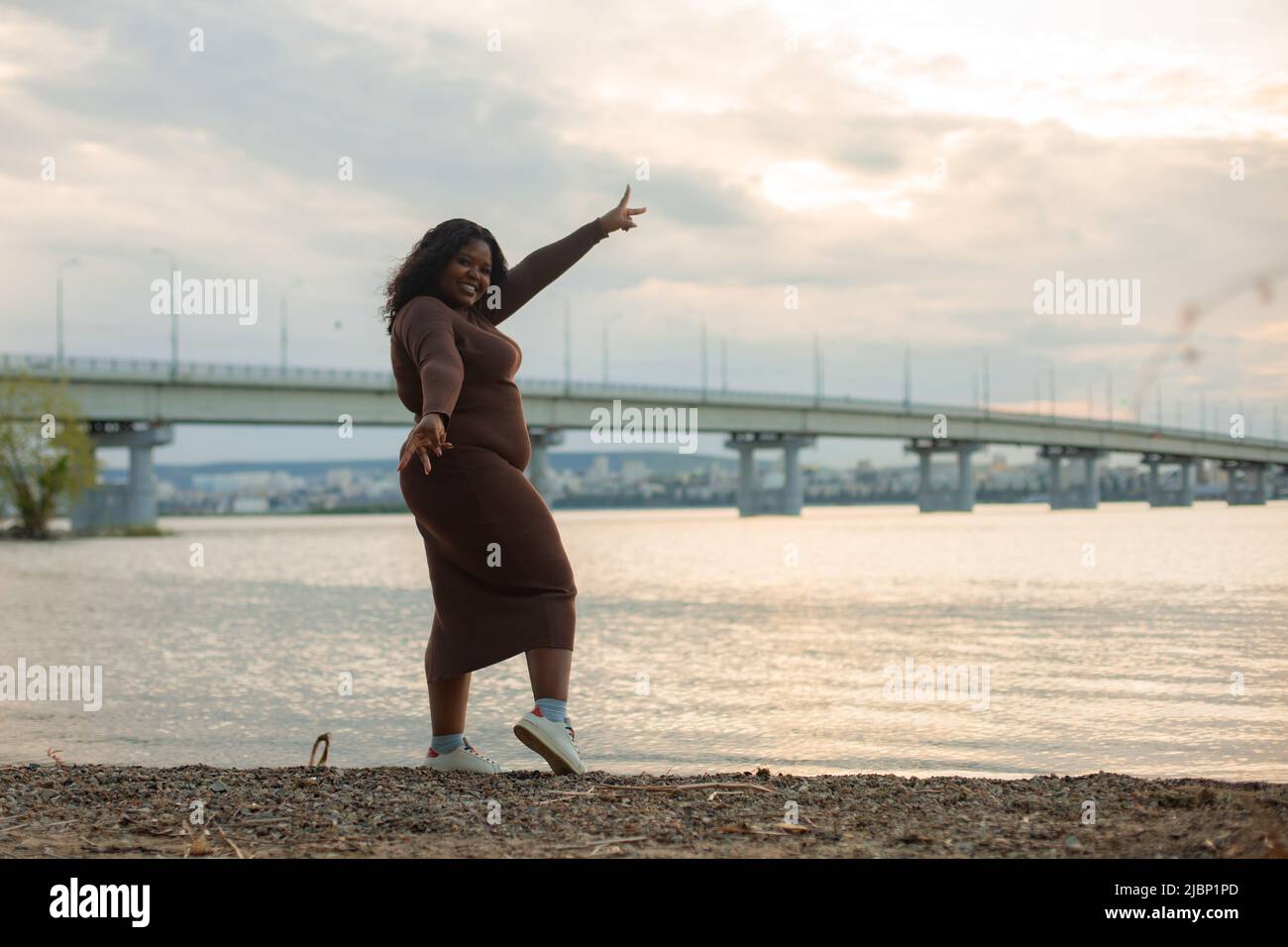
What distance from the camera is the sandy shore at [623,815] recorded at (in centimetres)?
382

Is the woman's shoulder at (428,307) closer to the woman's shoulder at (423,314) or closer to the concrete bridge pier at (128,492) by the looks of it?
the woman's shoulder at (423,314)

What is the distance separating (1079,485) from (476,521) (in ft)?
389

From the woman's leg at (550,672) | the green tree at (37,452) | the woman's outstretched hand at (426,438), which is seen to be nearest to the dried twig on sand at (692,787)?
the woman's leg at (550,672)

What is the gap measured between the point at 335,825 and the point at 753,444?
92.2 metres

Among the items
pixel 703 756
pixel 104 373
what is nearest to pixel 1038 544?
pixel 703 756

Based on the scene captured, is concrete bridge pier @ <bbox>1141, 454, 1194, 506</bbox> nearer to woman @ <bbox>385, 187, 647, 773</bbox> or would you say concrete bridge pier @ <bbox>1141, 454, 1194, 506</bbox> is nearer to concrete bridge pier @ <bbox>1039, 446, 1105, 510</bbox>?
concrete bridge pier @ <bbox>1039, 446, 1105, 510</bbox>

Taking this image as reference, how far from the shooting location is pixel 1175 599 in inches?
716

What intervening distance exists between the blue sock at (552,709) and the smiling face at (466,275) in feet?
5.91

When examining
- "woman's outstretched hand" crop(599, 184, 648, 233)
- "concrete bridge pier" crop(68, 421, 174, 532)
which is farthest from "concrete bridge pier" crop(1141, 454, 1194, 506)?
"woman's outstretched hand" crop(599, 184, 648, 233)

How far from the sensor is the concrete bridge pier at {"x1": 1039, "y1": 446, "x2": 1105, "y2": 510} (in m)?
112

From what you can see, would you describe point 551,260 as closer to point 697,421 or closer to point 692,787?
point 692,787

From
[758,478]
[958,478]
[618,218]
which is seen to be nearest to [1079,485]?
[958,478]

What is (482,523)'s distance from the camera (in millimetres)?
5301
